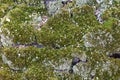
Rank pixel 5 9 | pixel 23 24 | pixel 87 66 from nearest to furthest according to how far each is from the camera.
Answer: pixel 87 66, pixel 23 24, pixel 5 9

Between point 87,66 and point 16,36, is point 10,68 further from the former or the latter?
point 87,66

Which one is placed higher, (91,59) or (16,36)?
(16,36)

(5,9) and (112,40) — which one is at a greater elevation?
(5,9)

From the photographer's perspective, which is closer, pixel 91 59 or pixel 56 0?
pixel 91 59

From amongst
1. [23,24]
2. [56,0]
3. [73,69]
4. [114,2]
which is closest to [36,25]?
[23,24]

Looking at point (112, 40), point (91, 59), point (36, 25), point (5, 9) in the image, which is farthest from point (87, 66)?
point (5, 9)

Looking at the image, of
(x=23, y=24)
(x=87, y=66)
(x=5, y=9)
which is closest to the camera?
(x=87, y=66)

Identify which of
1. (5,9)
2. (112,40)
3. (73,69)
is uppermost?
(5,9)

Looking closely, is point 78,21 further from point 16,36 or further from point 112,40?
point 16,36

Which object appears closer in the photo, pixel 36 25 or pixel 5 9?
pixel 36 25
